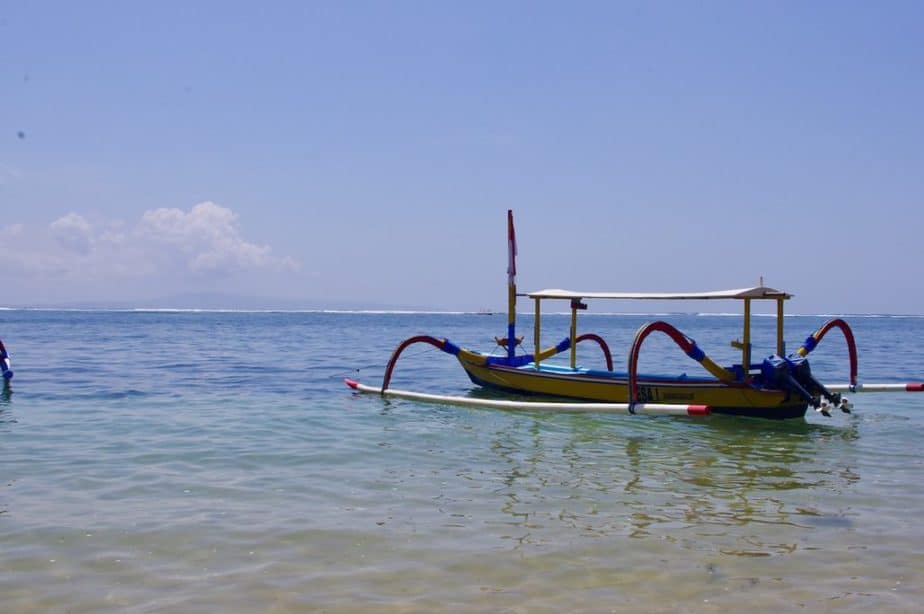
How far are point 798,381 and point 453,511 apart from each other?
902 cm

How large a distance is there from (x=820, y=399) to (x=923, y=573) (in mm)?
8462

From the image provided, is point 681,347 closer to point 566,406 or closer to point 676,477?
point 566,406

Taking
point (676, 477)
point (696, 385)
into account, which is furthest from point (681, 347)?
point (676, 477)

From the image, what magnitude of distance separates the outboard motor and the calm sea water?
59 centimetres

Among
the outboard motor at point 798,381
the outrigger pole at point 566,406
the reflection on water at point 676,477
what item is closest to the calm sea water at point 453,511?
the reflection on water at point 676,477

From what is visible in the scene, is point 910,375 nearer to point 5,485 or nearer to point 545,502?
point 545,502

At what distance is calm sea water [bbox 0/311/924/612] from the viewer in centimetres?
614

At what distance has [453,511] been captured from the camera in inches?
331

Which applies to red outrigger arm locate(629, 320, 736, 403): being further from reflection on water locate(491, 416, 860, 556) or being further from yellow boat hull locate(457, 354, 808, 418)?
reflection on water locate(491, 416, 860, 556)

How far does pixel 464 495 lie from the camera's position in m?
9.14

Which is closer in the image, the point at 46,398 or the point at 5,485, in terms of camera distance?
the point at 5,485

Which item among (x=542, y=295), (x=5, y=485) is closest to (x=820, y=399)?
(x=542, y=295)

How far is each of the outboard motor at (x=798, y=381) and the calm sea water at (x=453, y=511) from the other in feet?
1.92

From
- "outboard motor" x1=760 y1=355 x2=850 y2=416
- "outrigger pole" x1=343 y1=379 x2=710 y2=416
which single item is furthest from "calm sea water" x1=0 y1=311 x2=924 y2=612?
"outboard motor" x1=760 y1=355 x2=850 y2=416
